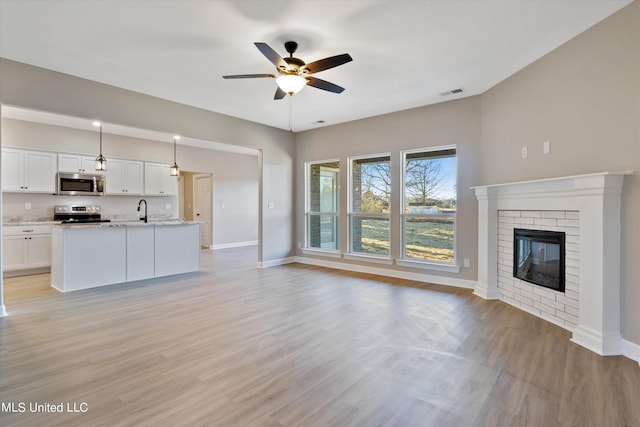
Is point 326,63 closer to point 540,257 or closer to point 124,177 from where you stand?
point 540,257

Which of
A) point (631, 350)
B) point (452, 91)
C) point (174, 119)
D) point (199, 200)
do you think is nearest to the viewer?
point (631, 350)

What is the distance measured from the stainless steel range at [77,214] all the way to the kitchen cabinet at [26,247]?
1.43 ft

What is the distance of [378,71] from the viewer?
3.85m

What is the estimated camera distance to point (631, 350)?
8.45 ft

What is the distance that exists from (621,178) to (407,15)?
2292mm

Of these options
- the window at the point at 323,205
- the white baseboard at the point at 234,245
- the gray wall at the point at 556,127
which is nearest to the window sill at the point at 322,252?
the window at the point at 323,205

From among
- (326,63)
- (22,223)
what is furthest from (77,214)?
(326,63)

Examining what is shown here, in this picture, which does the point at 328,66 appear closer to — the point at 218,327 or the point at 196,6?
the point at 196,6


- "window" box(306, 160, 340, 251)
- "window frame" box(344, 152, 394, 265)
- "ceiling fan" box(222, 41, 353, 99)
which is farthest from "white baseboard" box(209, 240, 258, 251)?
"ceiling fan" box(222, 41, 353, 99)

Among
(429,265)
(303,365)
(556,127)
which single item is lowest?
(303,365)

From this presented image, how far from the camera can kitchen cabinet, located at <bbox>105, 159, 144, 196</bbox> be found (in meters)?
6.92

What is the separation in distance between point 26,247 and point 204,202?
4.26 meters

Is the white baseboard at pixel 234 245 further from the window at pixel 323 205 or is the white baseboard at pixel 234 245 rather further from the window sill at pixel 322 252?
the window at pixel 323 205

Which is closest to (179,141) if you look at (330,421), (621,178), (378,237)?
(378,237)
